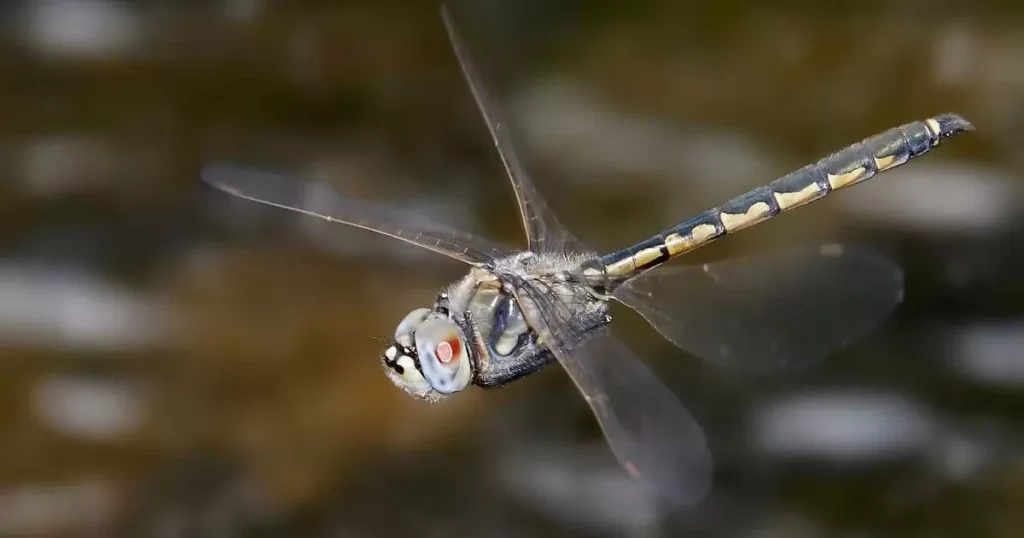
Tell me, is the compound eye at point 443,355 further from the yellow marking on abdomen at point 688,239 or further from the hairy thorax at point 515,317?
the yellow marking on abdomen at point 688,239

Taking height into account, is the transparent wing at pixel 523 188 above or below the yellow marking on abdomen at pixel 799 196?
above

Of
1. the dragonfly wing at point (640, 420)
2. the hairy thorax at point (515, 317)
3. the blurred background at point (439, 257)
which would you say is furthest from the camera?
the blurred background at point (439, 257)

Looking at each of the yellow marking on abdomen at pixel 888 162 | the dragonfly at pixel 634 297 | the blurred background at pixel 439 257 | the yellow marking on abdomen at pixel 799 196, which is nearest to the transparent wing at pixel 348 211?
the dragonfly at pixel 634 297

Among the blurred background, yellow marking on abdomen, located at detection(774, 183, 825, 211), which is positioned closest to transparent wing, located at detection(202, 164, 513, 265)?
the blurred background

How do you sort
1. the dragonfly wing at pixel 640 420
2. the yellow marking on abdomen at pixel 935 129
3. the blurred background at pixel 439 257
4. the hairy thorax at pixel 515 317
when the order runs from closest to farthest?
the dragonfly wing at pixel 640 420 < the hairy thorax at pixel 515 317 < the yellow marking on abdomen at pixel 935 129 < the blurred background at pixel 439 257

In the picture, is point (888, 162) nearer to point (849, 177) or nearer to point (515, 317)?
point (849, 177)
